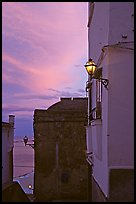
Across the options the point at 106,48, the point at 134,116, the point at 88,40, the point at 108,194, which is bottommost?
the point at 108,194

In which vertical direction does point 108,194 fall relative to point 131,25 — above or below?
below

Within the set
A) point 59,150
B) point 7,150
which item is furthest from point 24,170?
point 7,150

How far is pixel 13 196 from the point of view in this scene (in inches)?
462

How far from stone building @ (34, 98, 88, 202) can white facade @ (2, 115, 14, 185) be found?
255 inches

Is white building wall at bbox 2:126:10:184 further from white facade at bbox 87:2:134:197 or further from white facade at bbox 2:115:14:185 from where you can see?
white facade at bbox 87:2:134:197

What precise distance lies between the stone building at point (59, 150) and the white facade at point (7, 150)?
21.2 ft

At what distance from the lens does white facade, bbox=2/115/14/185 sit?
455 inches

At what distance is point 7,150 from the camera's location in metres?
12.2

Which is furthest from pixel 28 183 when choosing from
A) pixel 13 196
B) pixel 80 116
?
pixel 13 196

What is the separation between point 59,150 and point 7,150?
7.72 metres

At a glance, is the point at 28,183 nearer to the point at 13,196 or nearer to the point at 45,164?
the point at 45,164

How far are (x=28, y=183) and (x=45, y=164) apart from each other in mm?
4733

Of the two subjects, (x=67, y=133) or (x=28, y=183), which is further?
(x=28, y=183)

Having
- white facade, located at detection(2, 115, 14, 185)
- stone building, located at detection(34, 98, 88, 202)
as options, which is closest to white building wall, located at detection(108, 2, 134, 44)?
white facade, located at detection(2, 115, 14, 185)
